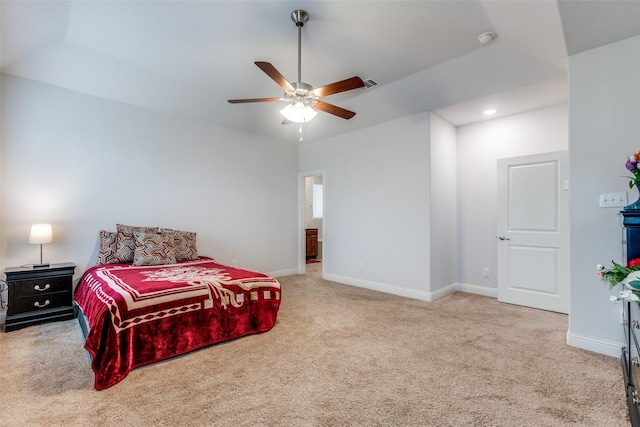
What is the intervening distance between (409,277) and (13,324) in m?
4.58

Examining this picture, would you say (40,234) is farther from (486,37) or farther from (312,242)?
(312,242)

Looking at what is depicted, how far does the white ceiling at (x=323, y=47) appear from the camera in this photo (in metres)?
2.46

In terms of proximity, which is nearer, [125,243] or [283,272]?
[125,243]

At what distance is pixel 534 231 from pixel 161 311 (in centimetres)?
433

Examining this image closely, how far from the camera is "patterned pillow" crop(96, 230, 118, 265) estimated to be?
12.1 feet

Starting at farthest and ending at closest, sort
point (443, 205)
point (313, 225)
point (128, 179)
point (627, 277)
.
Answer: point (313, 225)
point (443, 205)
point (128, 179)
point (627, 277)

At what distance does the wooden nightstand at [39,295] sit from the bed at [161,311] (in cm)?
19

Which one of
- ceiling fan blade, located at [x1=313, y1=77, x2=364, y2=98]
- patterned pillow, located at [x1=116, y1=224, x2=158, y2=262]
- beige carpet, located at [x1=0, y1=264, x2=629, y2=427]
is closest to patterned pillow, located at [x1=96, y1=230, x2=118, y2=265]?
patterned pillow, located at [x1=116, y1=224, x2=158, y2=262]

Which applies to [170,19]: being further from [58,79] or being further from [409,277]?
[409,277]

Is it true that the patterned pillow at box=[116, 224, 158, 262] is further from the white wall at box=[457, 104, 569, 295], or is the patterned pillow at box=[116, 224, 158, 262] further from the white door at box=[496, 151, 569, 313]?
the white door at box=[496, 151, 569, 313]

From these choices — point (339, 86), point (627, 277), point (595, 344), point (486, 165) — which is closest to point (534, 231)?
point (486, 165)

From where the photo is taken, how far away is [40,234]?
3.20m

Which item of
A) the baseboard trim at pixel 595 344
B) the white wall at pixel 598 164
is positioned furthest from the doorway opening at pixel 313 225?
the white wall at pixel 598 164

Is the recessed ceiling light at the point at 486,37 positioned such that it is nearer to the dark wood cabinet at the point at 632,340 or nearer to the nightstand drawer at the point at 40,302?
the dark wood cabinet at the point at 632,340
